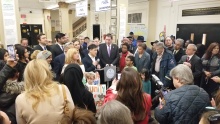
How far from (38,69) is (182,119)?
1359mm

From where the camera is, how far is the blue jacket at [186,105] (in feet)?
5.20

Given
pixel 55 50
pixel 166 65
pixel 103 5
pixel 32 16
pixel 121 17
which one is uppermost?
pixel 32 16

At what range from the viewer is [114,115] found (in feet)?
3.16

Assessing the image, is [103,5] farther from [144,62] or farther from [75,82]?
[75,82]

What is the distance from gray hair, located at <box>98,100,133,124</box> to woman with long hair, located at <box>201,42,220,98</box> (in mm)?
3186

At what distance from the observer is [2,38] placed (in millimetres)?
4082

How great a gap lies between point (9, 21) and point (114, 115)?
13.8ft

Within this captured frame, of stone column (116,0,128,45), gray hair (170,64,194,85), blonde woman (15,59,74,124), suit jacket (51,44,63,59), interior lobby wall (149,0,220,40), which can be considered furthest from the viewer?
interior lobby wall (149,0,220,40)

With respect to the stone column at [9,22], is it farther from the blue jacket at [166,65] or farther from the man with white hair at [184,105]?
the man with white hair at [184,105]

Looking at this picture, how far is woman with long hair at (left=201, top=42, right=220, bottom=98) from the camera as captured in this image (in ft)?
11.6

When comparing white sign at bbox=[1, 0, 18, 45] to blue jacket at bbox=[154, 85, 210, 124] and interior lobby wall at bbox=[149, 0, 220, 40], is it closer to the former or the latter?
blue jacket at bbox=[154, 85, 210, 124]

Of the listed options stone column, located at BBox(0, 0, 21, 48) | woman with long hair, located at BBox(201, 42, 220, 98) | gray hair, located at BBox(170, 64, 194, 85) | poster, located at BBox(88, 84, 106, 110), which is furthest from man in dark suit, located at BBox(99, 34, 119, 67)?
gray hair, located at BBox(170, 64, 194, 85)

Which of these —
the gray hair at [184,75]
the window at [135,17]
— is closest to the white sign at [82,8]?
the window at [135,17]

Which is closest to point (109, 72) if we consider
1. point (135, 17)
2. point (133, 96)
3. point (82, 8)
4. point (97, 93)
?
point (97, 93)
